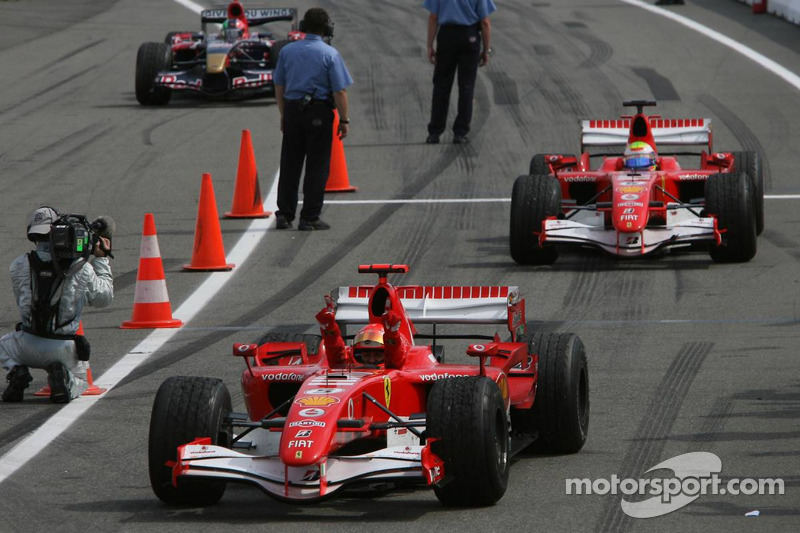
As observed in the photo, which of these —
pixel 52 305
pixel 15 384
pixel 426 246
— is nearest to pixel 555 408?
pixel 52 305

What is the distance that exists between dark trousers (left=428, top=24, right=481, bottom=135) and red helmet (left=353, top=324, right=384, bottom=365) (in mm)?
12199

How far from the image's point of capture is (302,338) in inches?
343

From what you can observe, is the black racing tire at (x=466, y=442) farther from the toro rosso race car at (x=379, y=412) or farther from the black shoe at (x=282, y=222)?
the black shoe at (x=282, y=222)

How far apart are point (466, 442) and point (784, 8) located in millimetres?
24721

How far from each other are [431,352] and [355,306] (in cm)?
82

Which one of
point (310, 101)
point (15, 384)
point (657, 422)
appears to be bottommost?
point (15, 384)

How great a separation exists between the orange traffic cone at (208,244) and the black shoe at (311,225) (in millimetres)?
1788

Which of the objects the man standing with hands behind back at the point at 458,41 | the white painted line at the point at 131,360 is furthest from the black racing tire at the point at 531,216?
the man standing with hands behind back at the point at 458,41

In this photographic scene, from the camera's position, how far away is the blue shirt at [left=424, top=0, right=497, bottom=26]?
64.4ft

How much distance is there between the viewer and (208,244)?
13.8 m

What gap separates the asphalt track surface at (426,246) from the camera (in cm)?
736

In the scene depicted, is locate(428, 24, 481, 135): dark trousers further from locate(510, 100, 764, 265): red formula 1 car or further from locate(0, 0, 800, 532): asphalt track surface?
locate(510, 100, 764, 265): red formula 1 car

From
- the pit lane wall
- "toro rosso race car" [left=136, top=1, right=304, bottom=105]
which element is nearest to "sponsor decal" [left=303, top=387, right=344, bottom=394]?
"toro rosso race car" [left=136, top=1, right=304, bottom=105]

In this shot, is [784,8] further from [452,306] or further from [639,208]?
[452,306]
